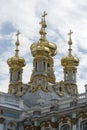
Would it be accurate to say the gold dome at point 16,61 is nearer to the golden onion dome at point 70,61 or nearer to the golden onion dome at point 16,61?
the golden onion dome at point 16,61

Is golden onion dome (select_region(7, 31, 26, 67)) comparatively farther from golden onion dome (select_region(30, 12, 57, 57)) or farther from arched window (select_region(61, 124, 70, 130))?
arched window (select_region(61, 124, 70, 130))

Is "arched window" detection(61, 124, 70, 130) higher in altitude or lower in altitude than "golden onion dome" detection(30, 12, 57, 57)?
lower

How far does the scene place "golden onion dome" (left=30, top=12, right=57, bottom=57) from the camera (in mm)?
47625

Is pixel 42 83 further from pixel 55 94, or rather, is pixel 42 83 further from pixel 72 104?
pixel 72 104

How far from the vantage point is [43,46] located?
48.2m

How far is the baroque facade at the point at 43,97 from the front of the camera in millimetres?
37531

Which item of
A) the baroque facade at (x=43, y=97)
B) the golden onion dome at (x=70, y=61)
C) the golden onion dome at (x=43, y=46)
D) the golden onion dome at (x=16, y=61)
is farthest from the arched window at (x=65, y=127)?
the golden onion dome at (x=70, y=61)

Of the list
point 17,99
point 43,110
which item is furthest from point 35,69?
point 43,110

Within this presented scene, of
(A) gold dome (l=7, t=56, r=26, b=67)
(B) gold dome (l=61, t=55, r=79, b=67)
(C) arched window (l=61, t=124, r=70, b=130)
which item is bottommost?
(C) arched window (l=61, t=124, r=70, b=130)

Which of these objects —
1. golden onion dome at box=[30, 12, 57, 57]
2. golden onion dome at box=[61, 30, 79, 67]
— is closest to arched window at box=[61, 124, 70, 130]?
golden onion dome at box=[30, 12, 57, 57]

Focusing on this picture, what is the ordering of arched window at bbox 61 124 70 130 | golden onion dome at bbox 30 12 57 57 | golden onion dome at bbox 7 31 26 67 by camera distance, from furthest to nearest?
golden onion dome at bbox 7 31 26 67 → golden onion dome at bbox 30 12 57 57 → arched window at bbox 61 124 70 130

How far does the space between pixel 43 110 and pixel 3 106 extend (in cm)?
342

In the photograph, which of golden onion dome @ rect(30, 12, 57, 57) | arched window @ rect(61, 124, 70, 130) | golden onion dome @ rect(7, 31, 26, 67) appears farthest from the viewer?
golden onion dome @ rect(7, 31, 26, 67)

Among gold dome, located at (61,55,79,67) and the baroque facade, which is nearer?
the baroque facade
